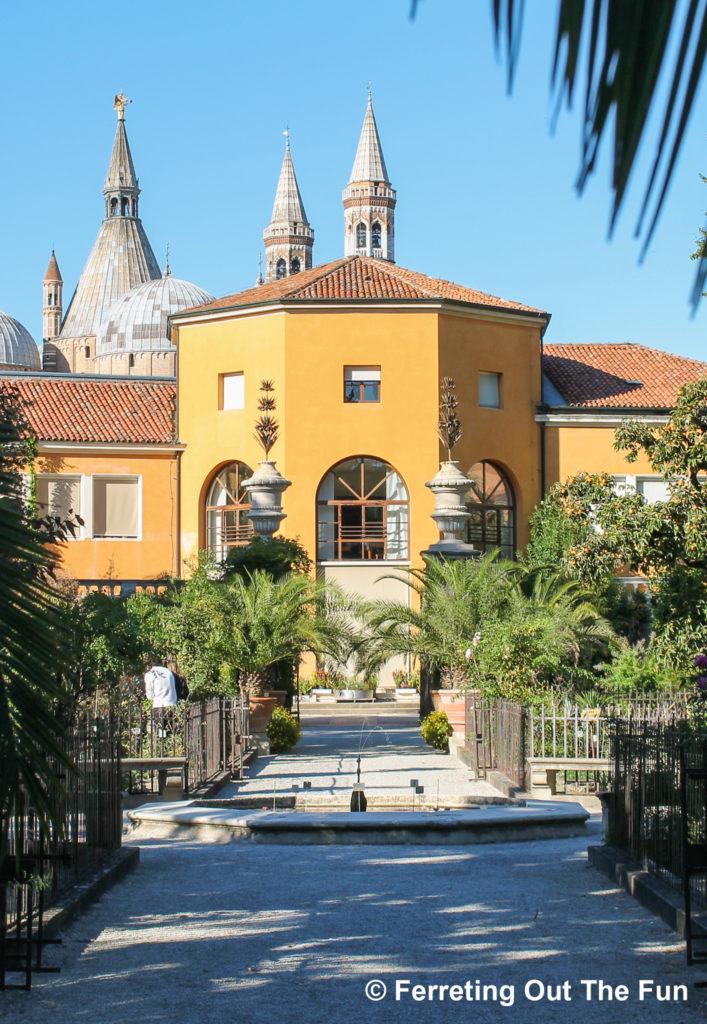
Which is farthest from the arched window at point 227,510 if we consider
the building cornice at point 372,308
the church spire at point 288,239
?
the church spire at point 288,239

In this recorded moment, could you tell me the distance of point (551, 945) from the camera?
273 inches

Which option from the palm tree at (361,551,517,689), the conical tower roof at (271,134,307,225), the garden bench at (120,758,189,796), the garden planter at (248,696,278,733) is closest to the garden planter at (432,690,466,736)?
the palm tree at (361,551,517,689)

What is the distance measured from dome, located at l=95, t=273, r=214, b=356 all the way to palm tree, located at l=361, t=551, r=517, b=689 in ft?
218

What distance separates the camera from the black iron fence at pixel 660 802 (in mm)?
7301

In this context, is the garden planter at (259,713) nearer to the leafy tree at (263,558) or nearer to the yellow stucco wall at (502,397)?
the leafy tree at (263,558)

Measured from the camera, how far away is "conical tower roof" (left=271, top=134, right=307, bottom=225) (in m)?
91.8

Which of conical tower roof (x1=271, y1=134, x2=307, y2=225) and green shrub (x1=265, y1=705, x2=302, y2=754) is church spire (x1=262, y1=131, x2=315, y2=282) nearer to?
conical tower roof (x1=271, y1=134, x2=307, y2=225)

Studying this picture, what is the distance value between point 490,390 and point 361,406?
13.7 ft

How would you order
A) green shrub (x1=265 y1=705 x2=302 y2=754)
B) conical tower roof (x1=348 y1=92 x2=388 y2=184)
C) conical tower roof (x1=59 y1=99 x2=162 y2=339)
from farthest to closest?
conical tower roof (x1=59 y1=99 x2=162 y2=339)
conical tower roof (x1=348 y1=92 x2=388 y2=184)
green shrub (x1=265 y1=705 x2=302 y2=754)

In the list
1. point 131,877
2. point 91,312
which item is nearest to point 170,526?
point 131,877

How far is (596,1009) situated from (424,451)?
31.1 meters

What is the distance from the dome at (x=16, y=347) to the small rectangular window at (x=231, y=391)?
59.7 meters

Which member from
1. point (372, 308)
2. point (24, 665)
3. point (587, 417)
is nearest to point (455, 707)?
point (24, 665)

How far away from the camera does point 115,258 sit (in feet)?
351
